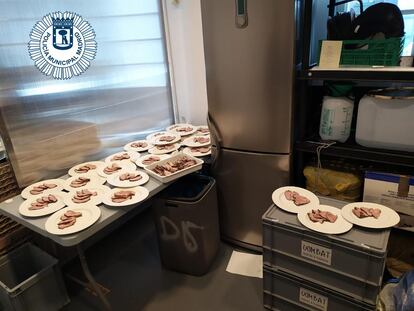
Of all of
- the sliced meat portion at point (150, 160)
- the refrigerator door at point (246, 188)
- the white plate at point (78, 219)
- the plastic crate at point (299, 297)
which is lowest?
the plastic crate at point (299, 297)

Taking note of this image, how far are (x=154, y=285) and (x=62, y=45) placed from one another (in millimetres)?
1564

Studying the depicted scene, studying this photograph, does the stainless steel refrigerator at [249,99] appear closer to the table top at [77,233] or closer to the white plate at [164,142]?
the white plate at [164,142]

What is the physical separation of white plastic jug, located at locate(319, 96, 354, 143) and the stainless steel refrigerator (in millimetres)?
201

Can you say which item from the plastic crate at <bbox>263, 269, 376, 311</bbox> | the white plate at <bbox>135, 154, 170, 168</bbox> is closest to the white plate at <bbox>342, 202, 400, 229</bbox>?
the plastic crate at <bbox>263, 269, 376, 311</bbox>

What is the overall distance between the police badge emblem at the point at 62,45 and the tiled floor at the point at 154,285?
1.26 metres

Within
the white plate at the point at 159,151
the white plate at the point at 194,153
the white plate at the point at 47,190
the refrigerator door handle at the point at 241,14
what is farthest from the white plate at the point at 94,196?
the refrigerator door handle at the point at 241,14

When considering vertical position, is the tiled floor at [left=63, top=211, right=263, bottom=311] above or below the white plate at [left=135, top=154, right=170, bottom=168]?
below

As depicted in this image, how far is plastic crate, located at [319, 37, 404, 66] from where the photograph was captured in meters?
1.42

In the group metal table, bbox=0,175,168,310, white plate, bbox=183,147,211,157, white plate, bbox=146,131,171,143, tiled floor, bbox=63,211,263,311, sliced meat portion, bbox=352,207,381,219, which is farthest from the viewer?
white plate, bbox=146,131,171,143

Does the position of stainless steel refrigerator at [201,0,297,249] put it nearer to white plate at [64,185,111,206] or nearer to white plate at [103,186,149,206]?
white plate at [103,186,149,206]

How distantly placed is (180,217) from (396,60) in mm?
1365

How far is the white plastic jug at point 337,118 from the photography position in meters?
1.61

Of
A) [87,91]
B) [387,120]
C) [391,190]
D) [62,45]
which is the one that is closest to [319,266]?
[391,190]

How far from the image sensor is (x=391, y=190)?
5.13ft
